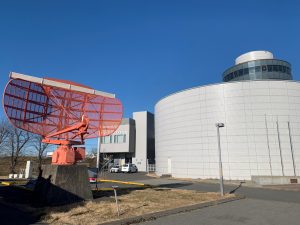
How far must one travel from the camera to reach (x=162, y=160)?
40.5m

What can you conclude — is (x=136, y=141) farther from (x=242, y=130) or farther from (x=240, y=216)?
(x=240, y=216)

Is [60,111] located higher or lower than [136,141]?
lower

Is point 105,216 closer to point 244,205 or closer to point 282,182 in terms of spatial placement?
point 244,205

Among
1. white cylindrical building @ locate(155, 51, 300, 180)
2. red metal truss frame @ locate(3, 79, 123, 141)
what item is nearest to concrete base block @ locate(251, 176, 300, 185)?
white cylindrical building @ locate(155, 51, 300, 180)

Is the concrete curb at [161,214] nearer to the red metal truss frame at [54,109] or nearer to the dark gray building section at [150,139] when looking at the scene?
the red metal truss frame at [54,109]

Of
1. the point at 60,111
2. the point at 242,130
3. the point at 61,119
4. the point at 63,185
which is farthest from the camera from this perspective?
the point at 242,130

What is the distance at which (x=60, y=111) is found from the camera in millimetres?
17688

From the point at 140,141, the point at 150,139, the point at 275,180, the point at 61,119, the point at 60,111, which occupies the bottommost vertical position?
the point at 275,180

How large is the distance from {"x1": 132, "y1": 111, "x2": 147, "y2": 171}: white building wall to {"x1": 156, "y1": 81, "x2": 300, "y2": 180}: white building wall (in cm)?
2668

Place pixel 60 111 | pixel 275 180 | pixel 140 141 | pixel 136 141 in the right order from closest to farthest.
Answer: pixel 60 111 < pixel 275 180 < pixel 140 141 < pixel 136 141

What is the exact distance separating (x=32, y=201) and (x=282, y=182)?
76.5 ft

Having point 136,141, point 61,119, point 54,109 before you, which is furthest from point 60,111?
point 136,141

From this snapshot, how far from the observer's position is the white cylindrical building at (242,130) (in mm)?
29625

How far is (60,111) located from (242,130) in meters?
21.4
